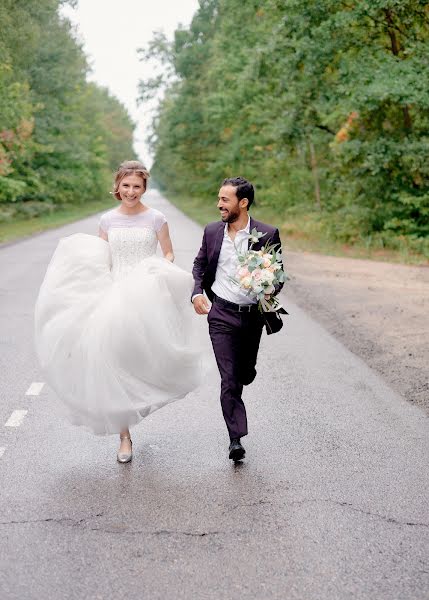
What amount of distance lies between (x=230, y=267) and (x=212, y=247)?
0.19 metres

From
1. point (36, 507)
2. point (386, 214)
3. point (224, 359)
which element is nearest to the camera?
point (36, 507)

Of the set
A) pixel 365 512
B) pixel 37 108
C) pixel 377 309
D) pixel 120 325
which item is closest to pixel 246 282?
pixel 120 325

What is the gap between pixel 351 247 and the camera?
917 inches

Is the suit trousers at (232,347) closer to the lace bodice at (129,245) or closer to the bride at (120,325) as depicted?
the bride at (120,325)

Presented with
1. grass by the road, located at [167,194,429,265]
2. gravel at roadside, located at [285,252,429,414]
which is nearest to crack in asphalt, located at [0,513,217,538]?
gravel at roadside, located at [285,252,429,414]

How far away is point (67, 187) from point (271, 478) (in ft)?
166

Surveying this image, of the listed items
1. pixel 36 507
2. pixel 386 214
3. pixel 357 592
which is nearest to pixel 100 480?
pixel 36 507

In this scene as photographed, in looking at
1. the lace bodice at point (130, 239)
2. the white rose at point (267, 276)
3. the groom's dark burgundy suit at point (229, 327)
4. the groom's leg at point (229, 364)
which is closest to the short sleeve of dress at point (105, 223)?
the lace bodice at point (130, 239)

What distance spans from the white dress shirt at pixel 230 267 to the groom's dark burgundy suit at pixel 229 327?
1.6 inches

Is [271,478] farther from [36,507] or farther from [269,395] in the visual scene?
[269,395]

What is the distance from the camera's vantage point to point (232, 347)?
535 cm

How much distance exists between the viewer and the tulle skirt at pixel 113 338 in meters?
5.03

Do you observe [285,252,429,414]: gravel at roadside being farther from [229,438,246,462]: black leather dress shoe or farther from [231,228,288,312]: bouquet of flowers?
[229,438,246,462]: black leather dress shoe

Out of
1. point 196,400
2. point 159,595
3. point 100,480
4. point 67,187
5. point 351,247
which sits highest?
point 159,595
